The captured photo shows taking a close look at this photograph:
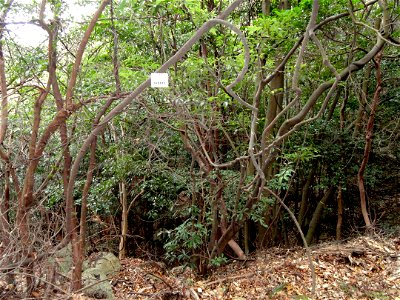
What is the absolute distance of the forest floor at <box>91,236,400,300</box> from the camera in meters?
4.73

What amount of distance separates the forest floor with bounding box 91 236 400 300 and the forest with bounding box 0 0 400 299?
5 centimetres

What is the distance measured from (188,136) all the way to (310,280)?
2.66 meters

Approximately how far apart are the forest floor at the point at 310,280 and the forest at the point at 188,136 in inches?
2.0

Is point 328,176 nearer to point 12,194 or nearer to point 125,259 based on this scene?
point 125,259

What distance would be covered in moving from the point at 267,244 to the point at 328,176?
6.52 feet

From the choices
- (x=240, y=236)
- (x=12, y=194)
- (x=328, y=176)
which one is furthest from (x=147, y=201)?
(x=328, y=176)

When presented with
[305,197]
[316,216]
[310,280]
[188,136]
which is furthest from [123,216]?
[310,280]

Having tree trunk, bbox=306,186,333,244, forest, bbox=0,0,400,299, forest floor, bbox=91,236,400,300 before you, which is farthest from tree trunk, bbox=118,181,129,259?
tree trunk, bbox=306,186,333,244

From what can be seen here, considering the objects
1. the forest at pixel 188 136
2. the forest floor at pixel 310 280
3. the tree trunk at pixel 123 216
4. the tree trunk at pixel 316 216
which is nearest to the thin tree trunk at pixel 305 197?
the forest at pixel 188 136

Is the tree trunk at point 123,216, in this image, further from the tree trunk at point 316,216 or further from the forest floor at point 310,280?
the tree trunk at point 316,216

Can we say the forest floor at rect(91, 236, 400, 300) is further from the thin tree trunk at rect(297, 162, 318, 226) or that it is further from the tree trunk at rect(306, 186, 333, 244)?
the thin tree trunk at rect(297, 162, 318, 226)

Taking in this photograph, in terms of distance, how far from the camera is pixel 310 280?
505 cm

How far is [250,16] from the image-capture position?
7.55m

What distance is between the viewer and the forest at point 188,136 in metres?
4.13
